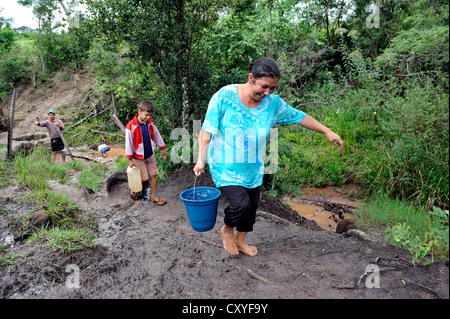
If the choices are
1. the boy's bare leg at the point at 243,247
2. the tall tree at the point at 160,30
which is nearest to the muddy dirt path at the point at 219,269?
the boy's bare leg at the point at 243,247

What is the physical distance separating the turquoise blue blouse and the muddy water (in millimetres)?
3064

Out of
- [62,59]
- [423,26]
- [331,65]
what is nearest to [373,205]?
[423,26]

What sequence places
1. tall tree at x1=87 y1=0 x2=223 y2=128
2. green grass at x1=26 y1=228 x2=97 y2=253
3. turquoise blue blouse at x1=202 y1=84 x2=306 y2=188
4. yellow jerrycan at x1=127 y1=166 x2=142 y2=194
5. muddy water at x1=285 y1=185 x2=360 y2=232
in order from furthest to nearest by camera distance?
muddy water at x1=285 y1=185 x2=360 y2=232
yellow jerrycan at x1=127 y1=166 x2=142 y2=194
tall tree at x1=87 y1=0 x2=223 y2=128
green grass at x1=26 y1=228 x2=97 y2=253
turquoise blue blouse at x1=202 y1=84 x2=306 y2=188

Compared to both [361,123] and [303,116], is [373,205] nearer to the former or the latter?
[303,116]

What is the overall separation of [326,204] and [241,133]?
402 centimetres

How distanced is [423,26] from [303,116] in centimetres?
564

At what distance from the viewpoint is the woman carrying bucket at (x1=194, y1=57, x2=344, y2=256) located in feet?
7.64

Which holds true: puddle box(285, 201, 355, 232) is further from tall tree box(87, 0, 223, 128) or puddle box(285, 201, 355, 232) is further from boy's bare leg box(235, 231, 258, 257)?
tall tree box(87, 0, 223, 128)

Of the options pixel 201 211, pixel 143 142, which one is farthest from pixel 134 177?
pixel 201 211

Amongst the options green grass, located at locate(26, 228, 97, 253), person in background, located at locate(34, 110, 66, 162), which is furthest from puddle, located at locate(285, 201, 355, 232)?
person in background, located at locate(34, 110, 66, 162)

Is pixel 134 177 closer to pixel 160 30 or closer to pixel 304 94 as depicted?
pixel 160 30

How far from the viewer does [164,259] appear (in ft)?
9.32

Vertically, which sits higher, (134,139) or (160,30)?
(160,30)

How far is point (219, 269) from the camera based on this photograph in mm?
2631
